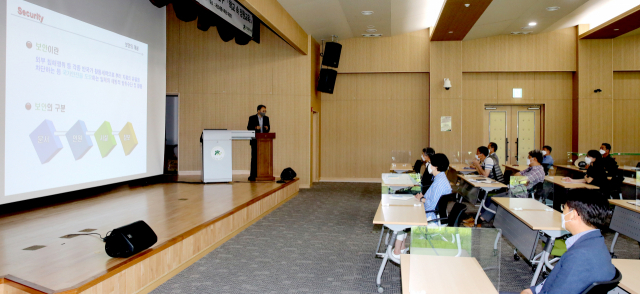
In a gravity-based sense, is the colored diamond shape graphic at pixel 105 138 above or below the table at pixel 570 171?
above

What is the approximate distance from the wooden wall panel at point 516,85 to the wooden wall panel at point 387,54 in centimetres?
218

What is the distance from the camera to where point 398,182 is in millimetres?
6035

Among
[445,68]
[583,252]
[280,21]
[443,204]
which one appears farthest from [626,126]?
[583,252]

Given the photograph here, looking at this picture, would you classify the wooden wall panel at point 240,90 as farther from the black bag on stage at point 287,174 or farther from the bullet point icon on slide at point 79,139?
the bullet point icon on slide at point 79,139

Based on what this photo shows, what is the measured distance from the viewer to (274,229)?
5.89 m

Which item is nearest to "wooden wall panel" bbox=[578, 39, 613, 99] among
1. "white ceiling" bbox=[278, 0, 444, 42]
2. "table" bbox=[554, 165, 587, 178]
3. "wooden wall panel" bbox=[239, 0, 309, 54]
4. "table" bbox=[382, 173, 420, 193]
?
"table" bbox=[554, 165, 587, 178]

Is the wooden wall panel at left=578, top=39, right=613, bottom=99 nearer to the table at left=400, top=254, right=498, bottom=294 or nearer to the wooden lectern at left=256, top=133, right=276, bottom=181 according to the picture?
the wooden lectern at left=256, top=133, right=276, bottom=181

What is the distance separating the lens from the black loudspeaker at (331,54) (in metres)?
10.7

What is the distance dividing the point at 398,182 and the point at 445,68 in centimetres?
619

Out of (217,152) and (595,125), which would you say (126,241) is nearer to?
(217,152)

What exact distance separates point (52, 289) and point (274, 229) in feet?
11.2

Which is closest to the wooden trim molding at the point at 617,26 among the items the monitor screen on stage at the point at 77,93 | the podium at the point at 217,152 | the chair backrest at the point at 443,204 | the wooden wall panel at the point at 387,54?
the wooden wall panel at the point at 387,54

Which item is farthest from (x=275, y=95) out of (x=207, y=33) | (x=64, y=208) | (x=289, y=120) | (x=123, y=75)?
(x=64, y=208)

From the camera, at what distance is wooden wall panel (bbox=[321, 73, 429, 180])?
38.4 feet
